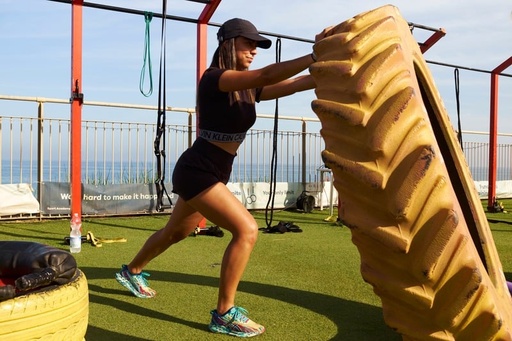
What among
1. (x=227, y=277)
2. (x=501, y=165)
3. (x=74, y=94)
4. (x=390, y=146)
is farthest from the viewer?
(x=501, y=165)

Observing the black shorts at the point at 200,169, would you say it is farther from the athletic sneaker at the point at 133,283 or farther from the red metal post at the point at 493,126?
the red metal post at the point at 493,126

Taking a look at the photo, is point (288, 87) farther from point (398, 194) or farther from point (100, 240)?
point (100, 240)

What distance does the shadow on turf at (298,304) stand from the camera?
107 inches

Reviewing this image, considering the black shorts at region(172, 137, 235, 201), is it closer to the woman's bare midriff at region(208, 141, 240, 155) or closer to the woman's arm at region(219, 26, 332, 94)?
the woman's bare midriff at region(208, 141, 240, 155)

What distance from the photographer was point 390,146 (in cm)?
88

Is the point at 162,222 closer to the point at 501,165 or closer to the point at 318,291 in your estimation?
the point at 318,291

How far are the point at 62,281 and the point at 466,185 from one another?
1654 millimetres

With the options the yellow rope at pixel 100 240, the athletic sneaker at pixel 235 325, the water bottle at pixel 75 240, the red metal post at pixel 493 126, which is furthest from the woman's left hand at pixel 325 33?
the red metal post at pixel 493 126

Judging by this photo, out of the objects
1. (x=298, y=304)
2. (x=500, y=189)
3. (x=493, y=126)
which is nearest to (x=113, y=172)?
(x=298, y=304)

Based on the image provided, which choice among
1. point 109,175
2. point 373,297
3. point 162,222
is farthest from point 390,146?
point 109,175

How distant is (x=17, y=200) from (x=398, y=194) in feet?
24.6

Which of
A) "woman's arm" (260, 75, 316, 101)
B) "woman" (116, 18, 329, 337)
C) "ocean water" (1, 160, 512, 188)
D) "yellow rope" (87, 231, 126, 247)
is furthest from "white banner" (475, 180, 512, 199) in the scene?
"woman" (116, 18, 329, 337)

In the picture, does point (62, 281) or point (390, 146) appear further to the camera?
point (62, 281)

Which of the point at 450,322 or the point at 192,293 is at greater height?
the point at 450,322
